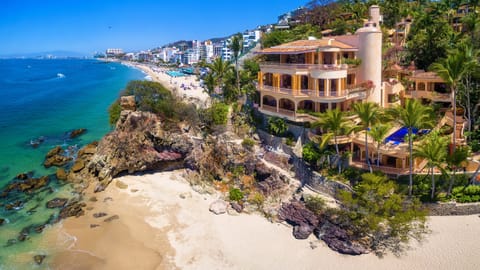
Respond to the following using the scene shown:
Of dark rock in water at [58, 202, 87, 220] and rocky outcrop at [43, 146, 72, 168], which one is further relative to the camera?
rocky outcrop at [43, 146, 72, 168]

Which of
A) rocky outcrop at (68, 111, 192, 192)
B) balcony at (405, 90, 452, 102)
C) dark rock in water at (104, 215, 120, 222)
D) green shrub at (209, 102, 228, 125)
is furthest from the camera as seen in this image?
green shrub at (209, 102, 228, 125)

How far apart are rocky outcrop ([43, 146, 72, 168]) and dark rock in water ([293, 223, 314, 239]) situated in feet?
91.5

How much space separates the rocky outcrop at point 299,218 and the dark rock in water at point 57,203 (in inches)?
723

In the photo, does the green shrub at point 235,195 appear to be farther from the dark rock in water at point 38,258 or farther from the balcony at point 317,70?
the dark rock in water at point 38,258

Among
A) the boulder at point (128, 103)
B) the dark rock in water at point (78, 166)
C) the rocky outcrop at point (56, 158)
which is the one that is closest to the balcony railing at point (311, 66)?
the boulder at point (128, 103)

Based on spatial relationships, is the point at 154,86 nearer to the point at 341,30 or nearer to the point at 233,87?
the point at 233,87

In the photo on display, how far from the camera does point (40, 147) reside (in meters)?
46.2

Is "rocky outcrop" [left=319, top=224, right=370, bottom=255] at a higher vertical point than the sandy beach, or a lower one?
lower

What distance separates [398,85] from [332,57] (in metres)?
7.88

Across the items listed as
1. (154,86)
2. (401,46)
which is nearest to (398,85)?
(401,46)

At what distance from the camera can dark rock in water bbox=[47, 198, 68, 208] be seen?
30253mm

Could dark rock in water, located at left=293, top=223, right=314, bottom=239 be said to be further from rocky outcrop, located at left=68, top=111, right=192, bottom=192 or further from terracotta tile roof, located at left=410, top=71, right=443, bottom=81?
terracotta tile roof, located at left=410, top=71, right=443, bottom=81

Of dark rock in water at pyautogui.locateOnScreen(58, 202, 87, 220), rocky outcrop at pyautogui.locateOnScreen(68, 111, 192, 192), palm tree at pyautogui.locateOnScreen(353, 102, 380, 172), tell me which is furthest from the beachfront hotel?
dark rock in water at pyautogui.locateOnScreen(58, 202, 87, 220)

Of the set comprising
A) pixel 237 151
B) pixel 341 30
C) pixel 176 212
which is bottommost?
pixel 176 212
